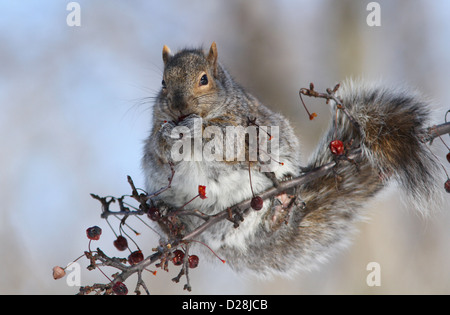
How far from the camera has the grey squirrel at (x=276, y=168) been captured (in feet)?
7.14

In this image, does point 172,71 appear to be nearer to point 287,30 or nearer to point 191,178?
point 191,178

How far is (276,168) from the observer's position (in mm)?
2414

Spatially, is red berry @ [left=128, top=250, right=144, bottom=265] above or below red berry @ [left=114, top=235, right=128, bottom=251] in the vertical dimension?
below

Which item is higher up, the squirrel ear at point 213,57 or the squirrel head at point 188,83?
the squirrel ear at point 213,57

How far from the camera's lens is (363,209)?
2.67 metres

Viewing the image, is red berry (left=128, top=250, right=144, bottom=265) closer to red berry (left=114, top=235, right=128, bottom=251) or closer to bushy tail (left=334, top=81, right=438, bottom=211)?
red berry (left=114, top=235, right=128, bottom=251)

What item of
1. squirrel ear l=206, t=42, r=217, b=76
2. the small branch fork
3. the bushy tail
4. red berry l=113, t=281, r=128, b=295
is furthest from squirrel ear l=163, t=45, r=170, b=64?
red berry l=113, t=281, r=128, b=295

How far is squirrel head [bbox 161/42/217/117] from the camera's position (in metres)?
2.36

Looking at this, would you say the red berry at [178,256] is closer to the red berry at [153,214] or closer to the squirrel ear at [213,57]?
the red berry at [153,214]

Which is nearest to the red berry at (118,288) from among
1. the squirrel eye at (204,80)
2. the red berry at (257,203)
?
the red berry at (257,203)

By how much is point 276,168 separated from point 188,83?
67 cm

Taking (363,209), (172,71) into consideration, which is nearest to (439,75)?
(363,209)

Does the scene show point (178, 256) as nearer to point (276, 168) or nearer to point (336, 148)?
point (276, 168)

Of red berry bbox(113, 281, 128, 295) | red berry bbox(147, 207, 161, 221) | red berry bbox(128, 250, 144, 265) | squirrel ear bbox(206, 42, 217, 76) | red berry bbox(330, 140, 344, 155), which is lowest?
red berry bbox(113, 281, 128, 295)
